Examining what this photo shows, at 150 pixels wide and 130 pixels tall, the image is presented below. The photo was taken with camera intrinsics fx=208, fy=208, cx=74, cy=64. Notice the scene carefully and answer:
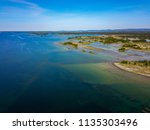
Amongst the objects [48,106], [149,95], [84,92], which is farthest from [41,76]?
[149,95]

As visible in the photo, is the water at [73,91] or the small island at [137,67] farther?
the small island at [137,67]

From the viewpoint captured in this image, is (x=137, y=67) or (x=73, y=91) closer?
(x=73, y=91)

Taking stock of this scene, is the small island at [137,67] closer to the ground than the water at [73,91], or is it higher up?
higher up

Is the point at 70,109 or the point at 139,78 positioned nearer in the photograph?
the point at 70,109

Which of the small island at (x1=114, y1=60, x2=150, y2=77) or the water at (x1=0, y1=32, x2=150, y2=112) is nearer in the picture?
the water at (x1=0, y1=32, x2=150, y2=112)

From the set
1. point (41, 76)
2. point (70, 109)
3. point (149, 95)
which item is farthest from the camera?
point (41, 76)

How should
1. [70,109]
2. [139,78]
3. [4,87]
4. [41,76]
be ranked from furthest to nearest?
[41,76] < [139,78] < [4,87] < [70,109]

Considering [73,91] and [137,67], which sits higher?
[137,67]

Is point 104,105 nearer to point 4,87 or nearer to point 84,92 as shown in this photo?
point 84,92

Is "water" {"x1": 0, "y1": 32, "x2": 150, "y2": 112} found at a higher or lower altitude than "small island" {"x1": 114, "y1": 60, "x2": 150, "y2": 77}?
lower

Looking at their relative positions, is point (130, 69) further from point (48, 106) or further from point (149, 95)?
point (48, 106)
